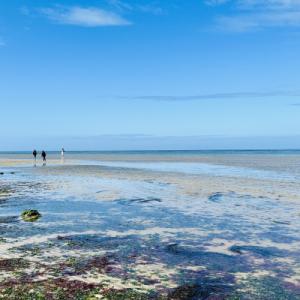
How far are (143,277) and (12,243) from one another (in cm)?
572

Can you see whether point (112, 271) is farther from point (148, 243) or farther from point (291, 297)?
point (291, 297)

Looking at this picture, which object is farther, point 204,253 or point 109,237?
point 109,237

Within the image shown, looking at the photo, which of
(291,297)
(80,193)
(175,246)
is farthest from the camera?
(80,193)

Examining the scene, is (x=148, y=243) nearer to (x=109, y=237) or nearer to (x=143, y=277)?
(x=109, y=237)

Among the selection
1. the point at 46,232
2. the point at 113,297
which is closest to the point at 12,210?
the point at 46,232

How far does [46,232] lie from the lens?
52.1 feet

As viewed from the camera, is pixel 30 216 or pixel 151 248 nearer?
pixel 151 248

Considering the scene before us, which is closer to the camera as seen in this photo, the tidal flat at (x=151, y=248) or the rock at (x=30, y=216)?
the tidal flat at (x=151, y=248)

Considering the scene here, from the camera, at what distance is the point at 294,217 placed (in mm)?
18828

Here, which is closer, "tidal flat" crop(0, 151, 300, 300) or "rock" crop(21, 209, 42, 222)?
"tidal flat" crop(0, 151, 300, 300)

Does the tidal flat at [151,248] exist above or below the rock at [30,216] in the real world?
below

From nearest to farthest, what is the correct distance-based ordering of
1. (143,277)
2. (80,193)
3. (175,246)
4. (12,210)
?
(143,277), (175,246), (12,210), (80,193)

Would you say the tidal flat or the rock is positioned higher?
the rock

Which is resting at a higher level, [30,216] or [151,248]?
[30,216]
